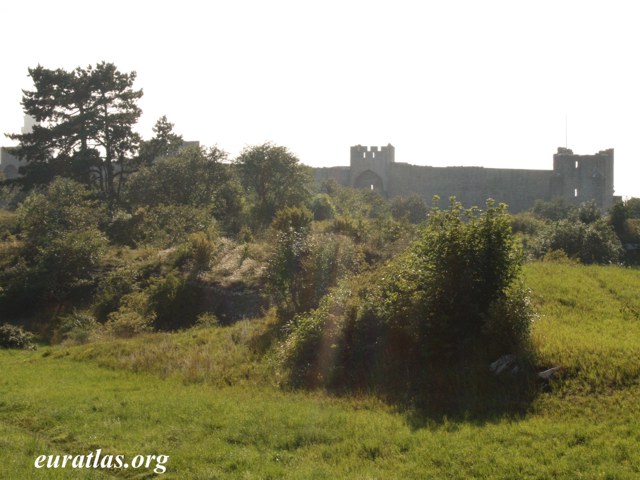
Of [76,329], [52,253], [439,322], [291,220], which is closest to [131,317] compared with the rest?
[76,329]

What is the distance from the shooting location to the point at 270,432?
7.58 metres

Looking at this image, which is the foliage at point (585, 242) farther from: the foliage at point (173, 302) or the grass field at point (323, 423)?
the foliage at point (173, 302)

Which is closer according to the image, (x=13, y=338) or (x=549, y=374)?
(x=549, y=374)

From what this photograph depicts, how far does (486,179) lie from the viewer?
55.6 metres

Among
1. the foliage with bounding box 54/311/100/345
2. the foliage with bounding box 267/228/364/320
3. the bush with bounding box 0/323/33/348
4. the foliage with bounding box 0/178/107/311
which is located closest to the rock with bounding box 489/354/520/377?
the foliage with bounding box 267/228/364/320

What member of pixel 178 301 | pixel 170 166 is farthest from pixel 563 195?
pixel 178 301

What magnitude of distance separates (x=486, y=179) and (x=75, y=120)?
34.6 m

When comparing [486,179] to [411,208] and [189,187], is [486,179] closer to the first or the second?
[411,208]

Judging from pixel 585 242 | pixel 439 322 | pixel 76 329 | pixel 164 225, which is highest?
pixel 164 225

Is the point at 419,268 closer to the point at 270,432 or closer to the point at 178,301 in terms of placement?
the point at 270,432

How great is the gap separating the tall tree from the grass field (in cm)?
2480

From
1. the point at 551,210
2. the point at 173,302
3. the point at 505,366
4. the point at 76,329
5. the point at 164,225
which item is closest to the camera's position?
the point at 505,366

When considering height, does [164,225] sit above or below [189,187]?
below

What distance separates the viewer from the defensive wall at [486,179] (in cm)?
5259
